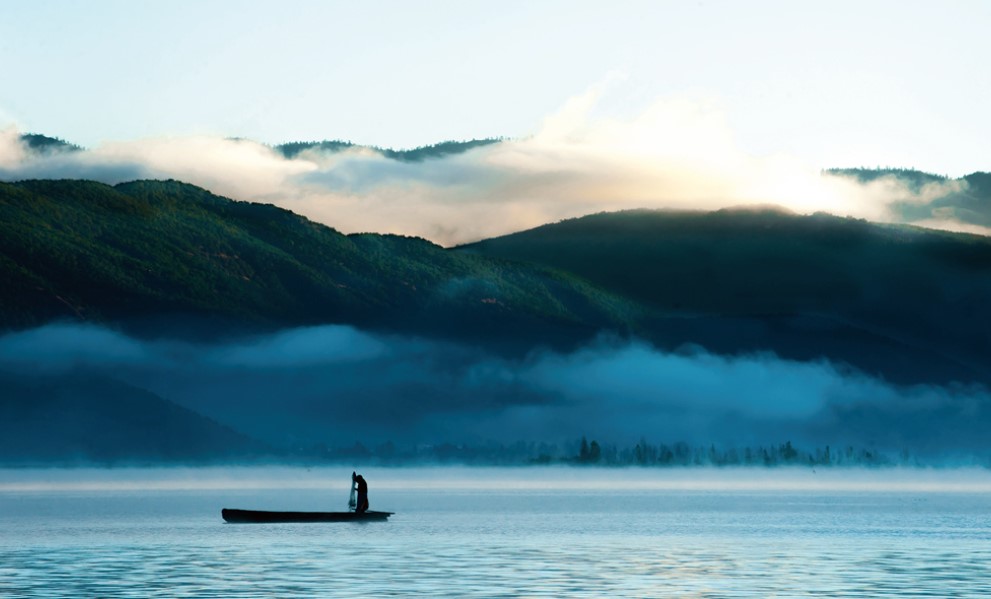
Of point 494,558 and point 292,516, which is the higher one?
point 292,516

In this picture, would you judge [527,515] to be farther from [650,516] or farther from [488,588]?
[488,588]

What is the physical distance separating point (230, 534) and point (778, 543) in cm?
4018

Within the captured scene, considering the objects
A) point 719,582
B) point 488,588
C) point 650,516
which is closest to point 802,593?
point 719,582

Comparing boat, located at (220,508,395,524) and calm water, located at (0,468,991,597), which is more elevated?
boat, located at (220,508,395,524)

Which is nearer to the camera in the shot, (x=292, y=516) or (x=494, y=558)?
(x=494, y=558)

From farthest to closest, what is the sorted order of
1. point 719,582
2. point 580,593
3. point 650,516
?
point 650,516
point 719,582
point 580,593

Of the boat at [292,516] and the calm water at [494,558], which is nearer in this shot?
the calm water at [494,558]

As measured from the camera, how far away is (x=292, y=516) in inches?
5655

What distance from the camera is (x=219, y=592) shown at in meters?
78.1

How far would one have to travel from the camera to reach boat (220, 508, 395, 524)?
141750 millimetres

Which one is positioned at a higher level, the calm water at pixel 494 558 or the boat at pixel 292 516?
the boat at pixel 292 516

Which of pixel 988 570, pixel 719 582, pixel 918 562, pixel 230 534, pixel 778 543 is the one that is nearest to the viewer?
pixel 719 582

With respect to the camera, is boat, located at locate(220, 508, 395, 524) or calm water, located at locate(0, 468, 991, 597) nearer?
calm water, located at locate(0, 468, 991, 597)

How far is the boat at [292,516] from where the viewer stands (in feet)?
465
